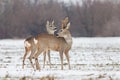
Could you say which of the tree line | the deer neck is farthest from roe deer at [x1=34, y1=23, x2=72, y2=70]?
the tree line

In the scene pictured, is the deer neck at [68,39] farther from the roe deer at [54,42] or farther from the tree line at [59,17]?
the tree line at [59,17]

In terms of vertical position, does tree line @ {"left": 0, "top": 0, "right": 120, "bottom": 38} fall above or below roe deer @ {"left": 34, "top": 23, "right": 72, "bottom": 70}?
below

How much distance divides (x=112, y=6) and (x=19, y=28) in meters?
20.5

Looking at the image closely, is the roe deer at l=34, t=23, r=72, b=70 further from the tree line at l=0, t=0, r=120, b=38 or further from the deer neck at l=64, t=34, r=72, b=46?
the tree line at l=0, t=0, r=120, b=38

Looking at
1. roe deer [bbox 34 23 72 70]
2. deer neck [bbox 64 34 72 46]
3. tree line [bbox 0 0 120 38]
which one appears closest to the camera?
roe deer [bbox 34 23 72 70]

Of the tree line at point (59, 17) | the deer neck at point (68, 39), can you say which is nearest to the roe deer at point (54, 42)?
the deer neck at point (68, 39)

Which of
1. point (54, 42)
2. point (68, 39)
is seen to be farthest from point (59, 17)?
point (54, 42)

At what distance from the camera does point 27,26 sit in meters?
75.2

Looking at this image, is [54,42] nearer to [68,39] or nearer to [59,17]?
[68,39]

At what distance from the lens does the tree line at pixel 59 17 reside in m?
71.8

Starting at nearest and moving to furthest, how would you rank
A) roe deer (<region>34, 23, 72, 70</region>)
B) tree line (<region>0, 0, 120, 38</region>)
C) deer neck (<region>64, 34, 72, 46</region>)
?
roe deer (<region>34, 23, 72, 70</region>) → deer neck (<region>64, 34, 72, 46</region>) → tree line (<region>0, 0, 120, 38</region>)

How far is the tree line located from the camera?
2825 inches

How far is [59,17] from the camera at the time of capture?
80.1 metres

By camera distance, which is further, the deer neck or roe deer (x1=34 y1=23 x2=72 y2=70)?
the deer neck
